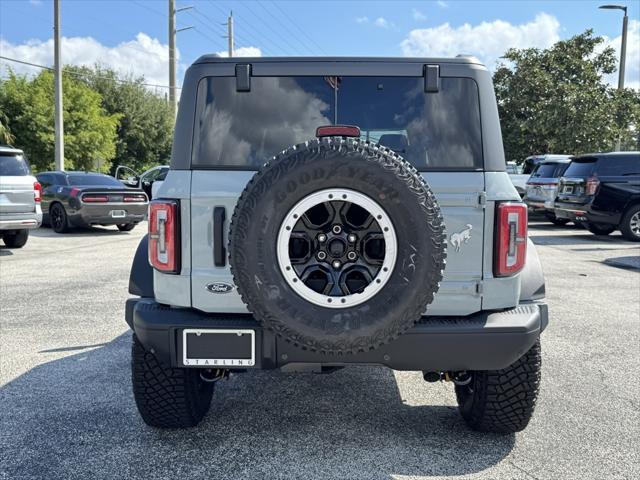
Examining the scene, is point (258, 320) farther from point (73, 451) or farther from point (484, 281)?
point (73, 451)

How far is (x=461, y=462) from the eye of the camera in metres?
2.96

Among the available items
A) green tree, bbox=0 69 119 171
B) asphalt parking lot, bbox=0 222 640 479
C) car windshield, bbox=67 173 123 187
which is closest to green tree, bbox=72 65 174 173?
green tree, bbox=0 69 119 171

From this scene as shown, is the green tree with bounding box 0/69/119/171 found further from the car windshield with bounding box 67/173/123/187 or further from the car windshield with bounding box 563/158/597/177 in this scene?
the car windshield with bounding box 563/158/597/177

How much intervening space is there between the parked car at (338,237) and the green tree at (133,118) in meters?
39.2

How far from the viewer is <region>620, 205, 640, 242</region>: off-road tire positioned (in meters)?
12.9

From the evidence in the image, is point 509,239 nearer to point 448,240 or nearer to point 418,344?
point 448,240

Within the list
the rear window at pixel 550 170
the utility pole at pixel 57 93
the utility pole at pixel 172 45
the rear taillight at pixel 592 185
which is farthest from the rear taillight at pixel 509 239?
the utility pole at pixel 172 45

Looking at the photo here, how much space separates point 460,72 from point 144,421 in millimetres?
2530

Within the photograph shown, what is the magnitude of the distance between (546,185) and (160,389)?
15067 mm

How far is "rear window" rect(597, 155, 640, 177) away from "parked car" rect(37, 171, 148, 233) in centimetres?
1025

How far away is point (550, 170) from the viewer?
53.4 ft

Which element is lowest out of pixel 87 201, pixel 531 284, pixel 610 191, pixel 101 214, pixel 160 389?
pixel 160 389

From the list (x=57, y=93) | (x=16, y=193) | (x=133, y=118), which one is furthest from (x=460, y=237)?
(x=133, y=118)

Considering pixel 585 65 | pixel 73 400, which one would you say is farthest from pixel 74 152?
pixel 73 400
